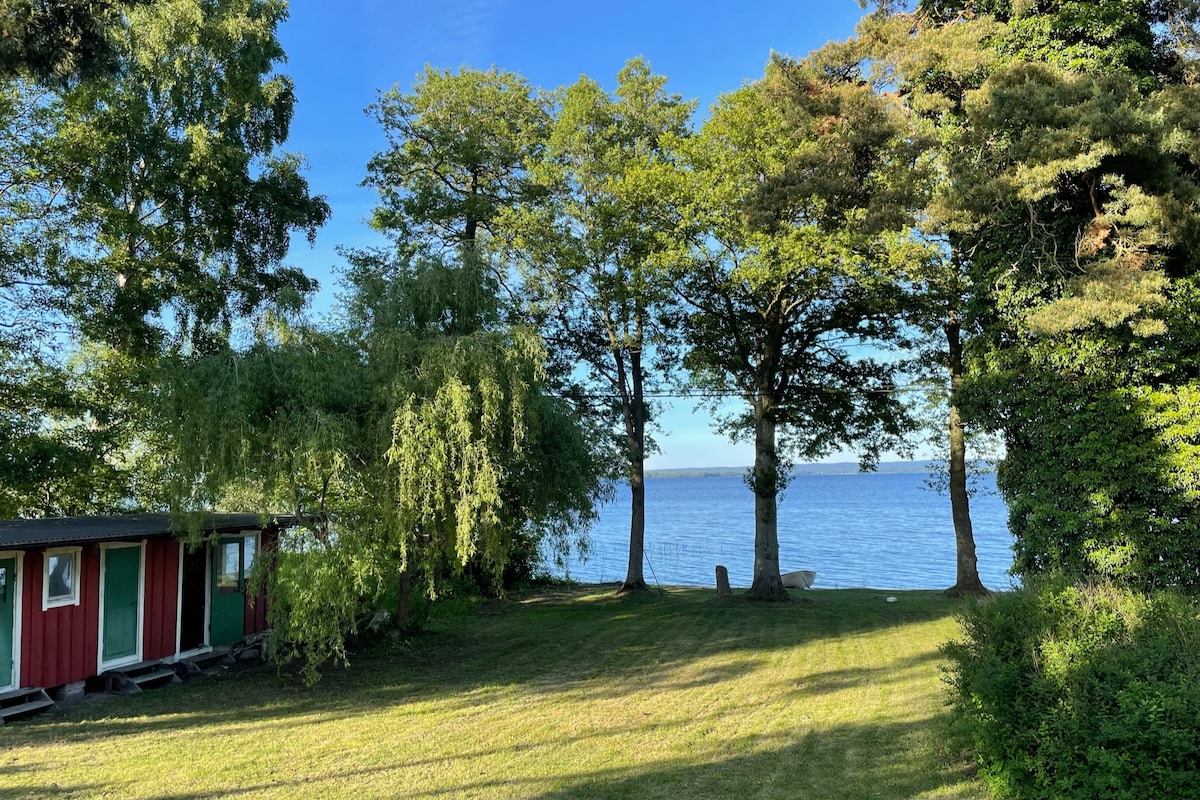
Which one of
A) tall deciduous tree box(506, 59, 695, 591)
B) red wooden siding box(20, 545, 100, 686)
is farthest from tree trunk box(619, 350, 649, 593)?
red wooden siding box(20, 545, 100, 686)

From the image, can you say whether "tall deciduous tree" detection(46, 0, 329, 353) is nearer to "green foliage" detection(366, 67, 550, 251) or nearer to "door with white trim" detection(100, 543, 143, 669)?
"green foliage" detection(366, 67, 550, 251)

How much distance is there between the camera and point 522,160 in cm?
2241

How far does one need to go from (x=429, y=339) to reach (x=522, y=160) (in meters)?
13.5

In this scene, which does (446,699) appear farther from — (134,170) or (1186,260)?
(134,170)

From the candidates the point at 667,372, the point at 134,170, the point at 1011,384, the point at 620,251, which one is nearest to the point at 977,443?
the point at 1011,384

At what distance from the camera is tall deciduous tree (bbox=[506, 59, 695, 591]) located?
18266mm

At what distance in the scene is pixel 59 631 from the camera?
9344mm

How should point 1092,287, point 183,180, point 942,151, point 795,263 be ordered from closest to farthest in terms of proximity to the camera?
1. point 1092,287
2. point 942,151
3. point 795,263
4. point 183,180

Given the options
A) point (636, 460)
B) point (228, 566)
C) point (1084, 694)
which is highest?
point (636, 460)

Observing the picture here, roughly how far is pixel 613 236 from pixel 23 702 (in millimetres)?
14114

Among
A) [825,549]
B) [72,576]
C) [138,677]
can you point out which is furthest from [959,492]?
[825,549]

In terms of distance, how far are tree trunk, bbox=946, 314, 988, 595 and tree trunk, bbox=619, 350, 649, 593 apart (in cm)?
790

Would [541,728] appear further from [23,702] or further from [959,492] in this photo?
[959,492]

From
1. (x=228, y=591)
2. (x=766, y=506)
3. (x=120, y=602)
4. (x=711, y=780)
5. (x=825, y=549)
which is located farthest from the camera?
(x=825, y=549)
